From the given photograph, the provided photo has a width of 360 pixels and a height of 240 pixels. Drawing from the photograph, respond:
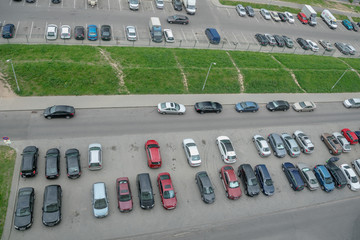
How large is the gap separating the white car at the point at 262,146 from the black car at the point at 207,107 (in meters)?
6.86

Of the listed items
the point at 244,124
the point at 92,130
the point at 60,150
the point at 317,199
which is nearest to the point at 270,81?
the point at 244,124

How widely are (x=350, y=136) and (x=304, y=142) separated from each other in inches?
349

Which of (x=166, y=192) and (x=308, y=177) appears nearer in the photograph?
(x=166, y=192)

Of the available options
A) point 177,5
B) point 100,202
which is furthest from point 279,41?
point 100,202

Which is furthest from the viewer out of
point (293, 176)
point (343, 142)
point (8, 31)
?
point (8, 31)

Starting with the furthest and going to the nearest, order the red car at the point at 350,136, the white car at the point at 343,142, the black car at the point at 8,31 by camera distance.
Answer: the black car at the point at 8,31
the red car at the point at 350,136
the white car at the point at 343,142

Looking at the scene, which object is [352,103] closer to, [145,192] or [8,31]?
[145,192]

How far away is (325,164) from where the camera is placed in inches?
1475

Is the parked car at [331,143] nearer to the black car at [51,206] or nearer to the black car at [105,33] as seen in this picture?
the black car at [51,206]

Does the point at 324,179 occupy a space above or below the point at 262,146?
below

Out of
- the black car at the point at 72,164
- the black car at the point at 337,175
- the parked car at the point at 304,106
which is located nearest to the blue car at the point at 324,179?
the black car at the point at 337,175

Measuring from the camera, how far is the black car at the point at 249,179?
31.4 meters

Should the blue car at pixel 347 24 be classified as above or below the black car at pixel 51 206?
above

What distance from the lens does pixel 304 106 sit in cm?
4353
